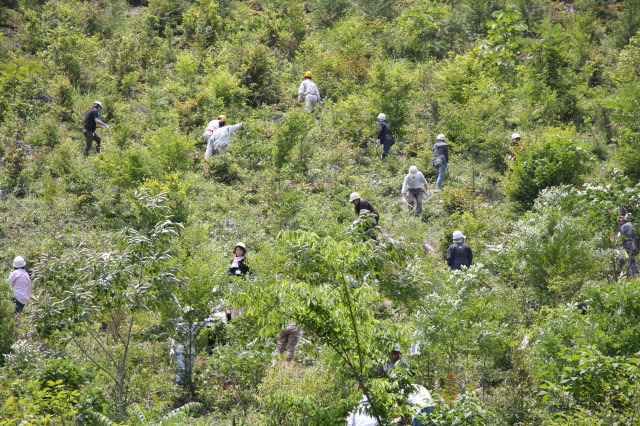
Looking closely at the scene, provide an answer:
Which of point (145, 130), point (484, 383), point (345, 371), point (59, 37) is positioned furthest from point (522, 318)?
point (59, 37)

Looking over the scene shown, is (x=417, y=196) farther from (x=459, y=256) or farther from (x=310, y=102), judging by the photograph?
(x=310, y=102)

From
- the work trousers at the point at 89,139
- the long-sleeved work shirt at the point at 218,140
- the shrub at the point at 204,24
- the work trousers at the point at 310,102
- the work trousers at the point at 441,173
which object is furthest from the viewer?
the shrub at the point at 204,24

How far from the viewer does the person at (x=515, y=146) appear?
15595 mm

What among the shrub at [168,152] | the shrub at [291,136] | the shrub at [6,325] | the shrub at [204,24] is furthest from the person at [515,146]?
the shrub at [204,24]

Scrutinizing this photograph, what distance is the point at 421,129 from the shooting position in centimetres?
1920

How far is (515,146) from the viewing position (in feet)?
53.1

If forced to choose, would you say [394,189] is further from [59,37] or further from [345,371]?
[59,37]

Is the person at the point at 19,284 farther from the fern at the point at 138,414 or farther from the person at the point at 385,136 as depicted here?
the person at the point at 385,136

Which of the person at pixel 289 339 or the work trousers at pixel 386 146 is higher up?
the person at pixel 289 339

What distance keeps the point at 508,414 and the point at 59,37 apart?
19.4m

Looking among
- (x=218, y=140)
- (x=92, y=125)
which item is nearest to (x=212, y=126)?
(x=218, y=140)

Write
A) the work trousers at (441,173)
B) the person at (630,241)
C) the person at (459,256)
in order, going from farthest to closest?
the work trousers at (441,173) < the person at (459,256) < the person at (630,241)

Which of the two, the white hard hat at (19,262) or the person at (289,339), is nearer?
the person at (289,339)

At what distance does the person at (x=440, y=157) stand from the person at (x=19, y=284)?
10001 millimetres
